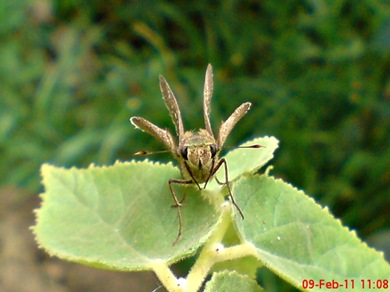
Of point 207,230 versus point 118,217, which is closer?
point 207,230

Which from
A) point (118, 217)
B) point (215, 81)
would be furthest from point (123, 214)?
point (215, 81)

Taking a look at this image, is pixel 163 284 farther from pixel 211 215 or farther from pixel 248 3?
pixel 248 3

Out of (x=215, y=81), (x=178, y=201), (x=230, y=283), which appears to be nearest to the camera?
(x=230, y=283)

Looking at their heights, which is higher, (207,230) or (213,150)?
(213,150)

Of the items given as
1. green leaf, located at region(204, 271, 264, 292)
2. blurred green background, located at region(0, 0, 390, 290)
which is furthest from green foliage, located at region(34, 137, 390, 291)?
blurred green background, located at region(0, 0, 390, 290)

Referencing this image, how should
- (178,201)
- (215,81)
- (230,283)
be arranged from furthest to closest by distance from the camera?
(215,81) → (178,201) → (230,283)
